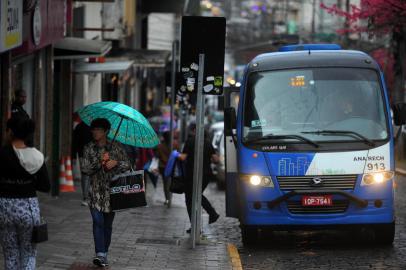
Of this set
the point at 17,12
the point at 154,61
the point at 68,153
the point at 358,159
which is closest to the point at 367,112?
the point at 358,159

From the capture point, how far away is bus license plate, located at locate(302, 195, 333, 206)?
11.9 m

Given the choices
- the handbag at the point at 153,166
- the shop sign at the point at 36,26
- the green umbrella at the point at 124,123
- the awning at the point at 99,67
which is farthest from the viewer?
the awning at the point at 99,67

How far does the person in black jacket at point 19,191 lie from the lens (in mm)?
7574

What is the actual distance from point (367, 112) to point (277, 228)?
1947 mm

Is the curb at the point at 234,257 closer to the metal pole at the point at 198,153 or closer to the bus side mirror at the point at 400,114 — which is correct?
the metal pole at the point at 198,153

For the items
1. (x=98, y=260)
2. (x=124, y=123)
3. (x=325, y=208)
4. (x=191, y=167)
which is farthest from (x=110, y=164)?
(x=191, y=167)

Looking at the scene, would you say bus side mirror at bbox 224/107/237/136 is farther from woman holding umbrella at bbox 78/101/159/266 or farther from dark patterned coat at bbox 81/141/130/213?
dark patterned coat at bbox 81/141/130/213

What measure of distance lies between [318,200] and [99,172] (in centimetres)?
318

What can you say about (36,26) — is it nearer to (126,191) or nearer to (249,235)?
(249,235)

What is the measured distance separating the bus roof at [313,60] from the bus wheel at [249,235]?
217cm

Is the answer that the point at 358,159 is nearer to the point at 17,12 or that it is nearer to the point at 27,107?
the point at 17,12

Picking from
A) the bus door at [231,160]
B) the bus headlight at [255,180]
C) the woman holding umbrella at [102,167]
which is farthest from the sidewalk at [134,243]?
the bus headlight at [255,180]

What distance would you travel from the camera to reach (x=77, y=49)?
2094cm

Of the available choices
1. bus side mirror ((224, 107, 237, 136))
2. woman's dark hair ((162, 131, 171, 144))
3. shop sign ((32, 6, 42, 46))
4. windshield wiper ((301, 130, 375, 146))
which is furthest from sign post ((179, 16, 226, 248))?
woman's dark hair ((162, 131, 171, 144))
